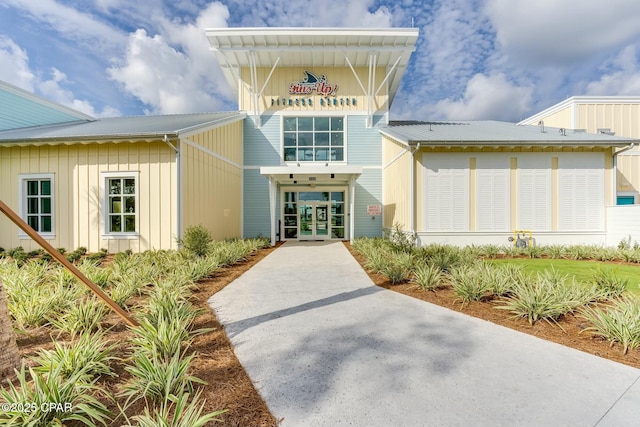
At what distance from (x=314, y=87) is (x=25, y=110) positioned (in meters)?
14.0

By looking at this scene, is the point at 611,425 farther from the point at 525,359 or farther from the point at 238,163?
the point at 238,163

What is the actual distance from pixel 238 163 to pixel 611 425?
1473 centimetres

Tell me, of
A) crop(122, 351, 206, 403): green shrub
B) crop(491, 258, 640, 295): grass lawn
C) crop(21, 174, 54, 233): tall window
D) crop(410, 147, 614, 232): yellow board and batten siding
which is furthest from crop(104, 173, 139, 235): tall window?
crop(491, 258, 640, 295): grass lawn

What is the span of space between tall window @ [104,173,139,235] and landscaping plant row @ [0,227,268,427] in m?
3.69

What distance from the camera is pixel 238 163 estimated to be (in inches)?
572

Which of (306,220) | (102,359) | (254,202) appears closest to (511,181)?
(306,220)

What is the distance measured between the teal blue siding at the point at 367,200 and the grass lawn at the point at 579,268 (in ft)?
23.0

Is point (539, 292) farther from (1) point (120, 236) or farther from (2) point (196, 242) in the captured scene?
(1) point (120, 236)

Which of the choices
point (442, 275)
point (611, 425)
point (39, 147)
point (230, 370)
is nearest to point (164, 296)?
point (230, 370)

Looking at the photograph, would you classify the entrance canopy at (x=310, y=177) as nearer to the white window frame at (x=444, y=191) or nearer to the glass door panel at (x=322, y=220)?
the glass door panel at (x=322, y=220)

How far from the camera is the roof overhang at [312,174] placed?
486 inches

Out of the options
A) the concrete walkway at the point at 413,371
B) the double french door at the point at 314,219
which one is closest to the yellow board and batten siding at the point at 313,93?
the double french door at the point at 314,219

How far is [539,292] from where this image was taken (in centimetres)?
423

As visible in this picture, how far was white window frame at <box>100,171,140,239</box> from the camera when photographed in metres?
9.29
